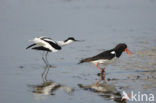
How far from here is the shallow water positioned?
8.95 meters

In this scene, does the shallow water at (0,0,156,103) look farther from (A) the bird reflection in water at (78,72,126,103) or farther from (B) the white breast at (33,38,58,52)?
(B) the white breast at (33,38,58,52)

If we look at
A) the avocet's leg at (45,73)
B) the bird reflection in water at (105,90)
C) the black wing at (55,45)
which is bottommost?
the bird reflection in water at (105,90)

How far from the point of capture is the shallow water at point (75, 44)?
8.95m

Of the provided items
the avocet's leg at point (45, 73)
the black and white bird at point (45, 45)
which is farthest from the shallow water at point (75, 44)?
the black and white bird at point (45, 45)

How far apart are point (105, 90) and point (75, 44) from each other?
489cm

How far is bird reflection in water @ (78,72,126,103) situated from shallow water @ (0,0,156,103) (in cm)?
13

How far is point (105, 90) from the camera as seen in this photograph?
29.0 ft

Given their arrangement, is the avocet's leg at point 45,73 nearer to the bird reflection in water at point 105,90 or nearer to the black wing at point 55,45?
the black wing at point 55,45

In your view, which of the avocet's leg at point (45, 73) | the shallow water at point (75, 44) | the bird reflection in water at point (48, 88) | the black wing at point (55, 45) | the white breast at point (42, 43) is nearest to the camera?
the bird reflection in water at point (48, 88)

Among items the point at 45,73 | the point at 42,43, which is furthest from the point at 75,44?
the point at 45,73

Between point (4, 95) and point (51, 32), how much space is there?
21.5ft

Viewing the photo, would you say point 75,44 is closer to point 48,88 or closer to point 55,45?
point 55,45

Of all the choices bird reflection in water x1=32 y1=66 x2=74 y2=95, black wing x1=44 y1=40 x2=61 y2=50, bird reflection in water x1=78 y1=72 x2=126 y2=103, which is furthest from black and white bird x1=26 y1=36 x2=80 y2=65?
bird reflection in water x1=78 y1=72 x2=126 y2=103

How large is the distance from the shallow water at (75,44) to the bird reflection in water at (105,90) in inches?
5.3
